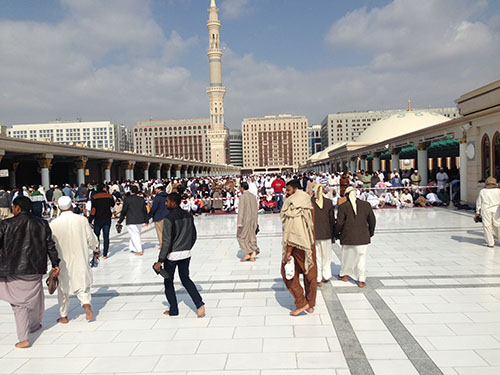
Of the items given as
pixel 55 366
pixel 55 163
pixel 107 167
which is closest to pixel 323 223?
pixel 55 366

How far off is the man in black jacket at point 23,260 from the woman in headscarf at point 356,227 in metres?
3.62

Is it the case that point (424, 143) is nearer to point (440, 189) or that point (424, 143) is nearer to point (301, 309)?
point (440, 189)

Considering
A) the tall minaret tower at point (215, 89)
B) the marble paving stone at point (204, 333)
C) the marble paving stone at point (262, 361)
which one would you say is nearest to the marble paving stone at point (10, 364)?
the marble paving stone at point (204, 333)

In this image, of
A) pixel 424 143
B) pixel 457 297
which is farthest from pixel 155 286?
pixel 424 143

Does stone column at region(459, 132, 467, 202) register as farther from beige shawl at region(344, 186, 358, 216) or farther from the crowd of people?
beige shawl at region(344, 186, 358, 216)

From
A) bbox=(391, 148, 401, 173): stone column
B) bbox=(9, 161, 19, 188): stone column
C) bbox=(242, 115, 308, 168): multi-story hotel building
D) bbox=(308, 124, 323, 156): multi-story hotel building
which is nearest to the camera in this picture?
bbox=(391, 148, 401, 173): stone column

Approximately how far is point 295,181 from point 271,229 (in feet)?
22.7

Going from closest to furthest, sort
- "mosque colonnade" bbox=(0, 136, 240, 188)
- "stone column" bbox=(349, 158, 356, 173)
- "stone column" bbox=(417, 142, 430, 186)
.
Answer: "stone column" bbox=(417, 142, 430, 186)
"mosque colonnade" bbox=(0, 136, 240, 188)
"stone column" bbox=(349, 158, 356, 173)

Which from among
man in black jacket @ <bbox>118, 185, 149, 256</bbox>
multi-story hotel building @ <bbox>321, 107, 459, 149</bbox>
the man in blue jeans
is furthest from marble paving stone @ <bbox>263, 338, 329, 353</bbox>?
multi-story hotel building @ <bbox>321, 107, 459, 149</bbox>

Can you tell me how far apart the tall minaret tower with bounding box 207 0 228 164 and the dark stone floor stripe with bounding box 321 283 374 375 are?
10488 cm

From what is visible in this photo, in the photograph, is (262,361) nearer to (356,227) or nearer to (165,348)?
(165,348)

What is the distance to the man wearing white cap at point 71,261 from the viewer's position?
14.9ft

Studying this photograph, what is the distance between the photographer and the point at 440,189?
1587cm

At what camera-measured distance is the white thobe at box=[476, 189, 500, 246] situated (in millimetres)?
7547
